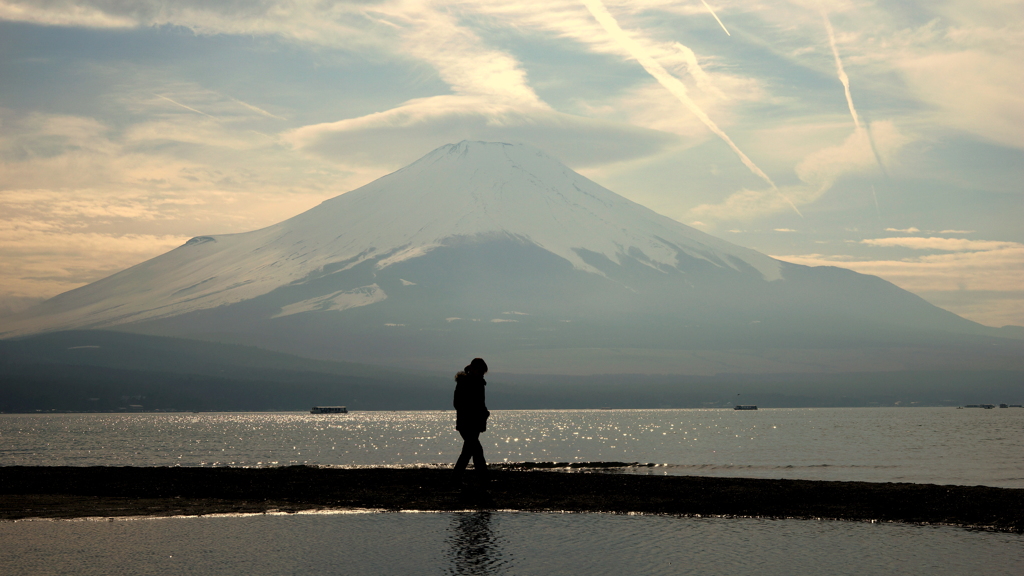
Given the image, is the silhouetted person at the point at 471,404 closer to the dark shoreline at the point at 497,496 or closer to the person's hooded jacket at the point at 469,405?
the person's hooded jacket at the point at 469,405

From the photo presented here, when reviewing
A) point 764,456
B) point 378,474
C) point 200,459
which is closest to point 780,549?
point 378,474

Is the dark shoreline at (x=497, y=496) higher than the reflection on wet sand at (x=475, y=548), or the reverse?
the reflection on wet sand at (x=475, y=548)

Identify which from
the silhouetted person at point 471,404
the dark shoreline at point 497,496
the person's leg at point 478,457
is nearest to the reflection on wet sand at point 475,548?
the dark shoreline at point 497,496

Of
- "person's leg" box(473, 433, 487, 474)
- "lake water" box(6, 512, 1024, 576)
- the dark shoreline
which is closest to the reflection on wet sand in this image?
"lake water" box(6, 512, 1024, 576)

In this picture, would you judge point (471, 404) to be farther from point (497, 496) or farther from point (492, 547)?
point (492, 547)

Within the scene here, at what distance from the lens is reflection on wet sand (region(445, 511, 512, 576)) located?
11.6 meters

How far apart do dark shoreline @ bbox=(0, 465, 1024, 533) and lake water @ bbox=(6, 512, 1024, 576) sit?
47.0 inches

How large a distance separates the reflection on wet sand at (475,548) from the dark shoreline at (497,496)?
225cm

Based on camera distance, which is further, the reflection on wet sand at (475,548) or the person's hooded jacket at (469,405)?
the person's hooded jacket at (469,405)

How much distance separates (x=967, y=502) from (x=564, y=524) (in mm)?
8638

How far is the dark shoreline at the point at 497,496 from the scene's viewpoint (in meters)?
17.1

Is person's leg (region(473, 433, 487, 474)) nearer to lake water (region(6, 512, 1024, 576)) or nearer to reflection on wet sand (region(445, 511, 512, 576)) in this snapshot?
lake water (region(6, 512, 1024, 576))

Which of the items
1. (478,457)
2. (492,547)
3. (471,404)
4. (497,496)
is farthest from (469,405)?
(492,547)

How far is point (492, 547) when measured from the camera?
13.1m
